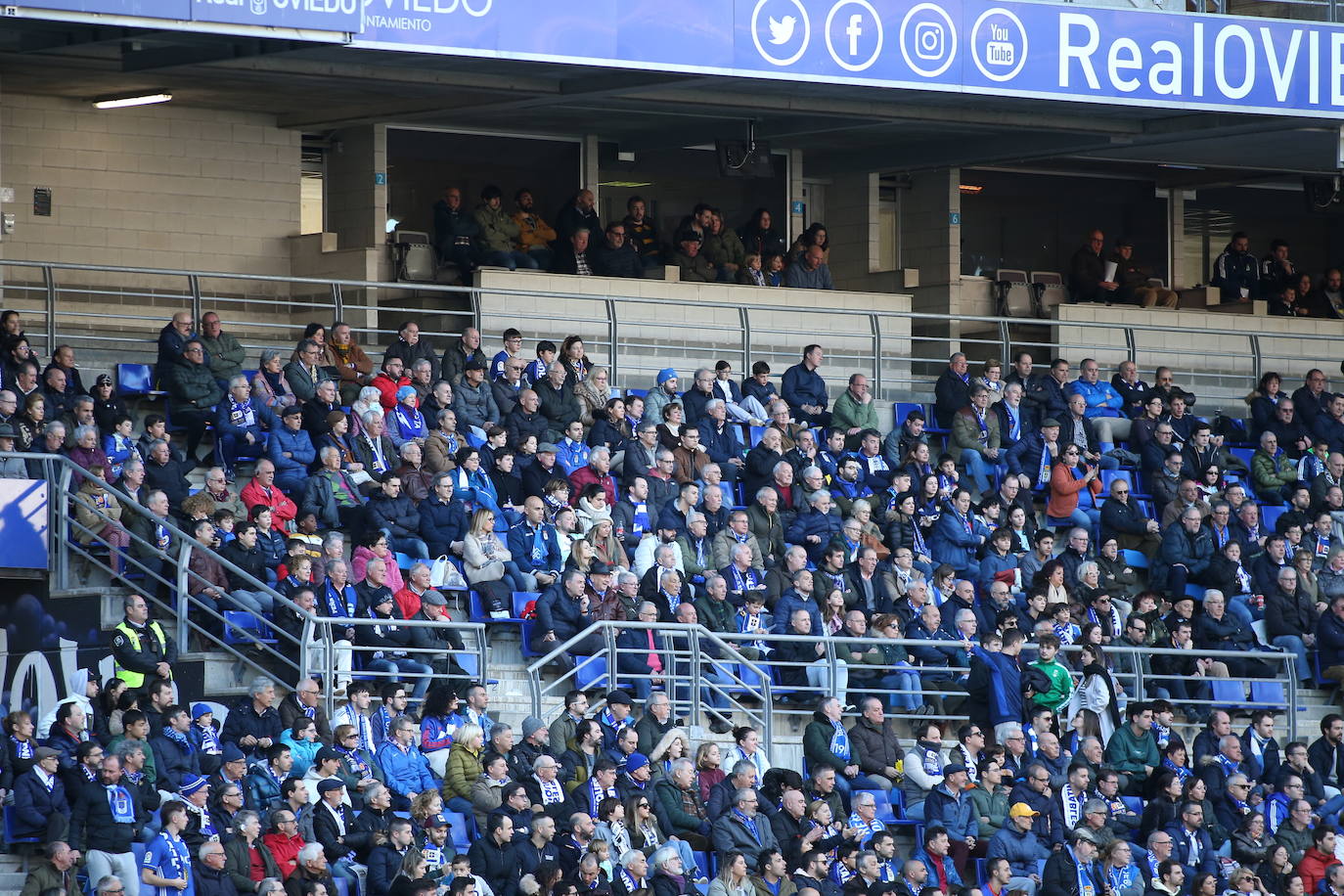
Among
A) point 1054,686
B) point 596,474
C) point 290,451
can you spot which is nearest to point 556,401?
point 596,474

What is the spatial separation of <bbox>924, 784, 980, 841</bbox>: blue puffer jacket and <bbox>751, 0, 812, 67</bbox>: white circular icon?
20.5 feet

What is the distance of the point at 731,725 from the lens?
1545 cm

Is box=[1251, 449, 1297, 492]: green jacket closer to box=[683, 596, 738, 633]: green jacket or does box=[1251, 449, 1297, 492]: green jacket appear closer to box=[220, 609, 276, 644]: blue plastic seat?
box=[683, 596, 738, 633]: green jacket

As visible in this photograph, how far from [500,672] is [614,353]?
4.71m

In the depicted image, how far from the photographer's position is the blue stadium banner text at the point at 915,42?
56.5 ft

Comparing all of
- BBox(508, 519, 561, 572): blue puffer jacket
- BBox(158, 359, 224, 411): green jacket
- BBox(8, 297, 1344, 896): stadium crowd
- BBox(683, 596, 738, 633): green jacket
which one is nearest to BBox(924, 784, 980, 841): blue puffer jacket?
BBox(8, 297, 1344, 896): stadium crowd

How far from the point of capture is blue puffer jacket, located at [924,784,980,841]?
1490 cm

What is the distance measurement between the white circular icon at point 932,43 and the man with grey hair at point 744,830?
7.18 meters

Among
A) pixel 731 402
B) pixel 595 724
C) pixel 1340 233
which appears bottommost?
pixel 595 724

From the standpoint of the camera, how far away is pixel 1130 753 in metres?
16.3

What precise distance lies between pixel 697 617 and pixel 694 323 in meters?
5.55

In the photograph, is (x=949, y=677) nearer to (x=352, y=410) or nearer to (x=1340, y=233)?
(x=352, y=410)

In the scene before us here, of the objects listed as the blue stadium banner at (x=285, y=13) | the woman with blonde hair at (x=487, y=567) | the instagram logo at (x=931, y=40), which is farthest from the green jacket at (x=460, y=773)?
the instagram logo at (x=931, y=40)

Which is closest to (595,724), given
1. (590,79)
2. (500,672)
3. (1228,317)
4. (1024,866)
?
(500,672)
